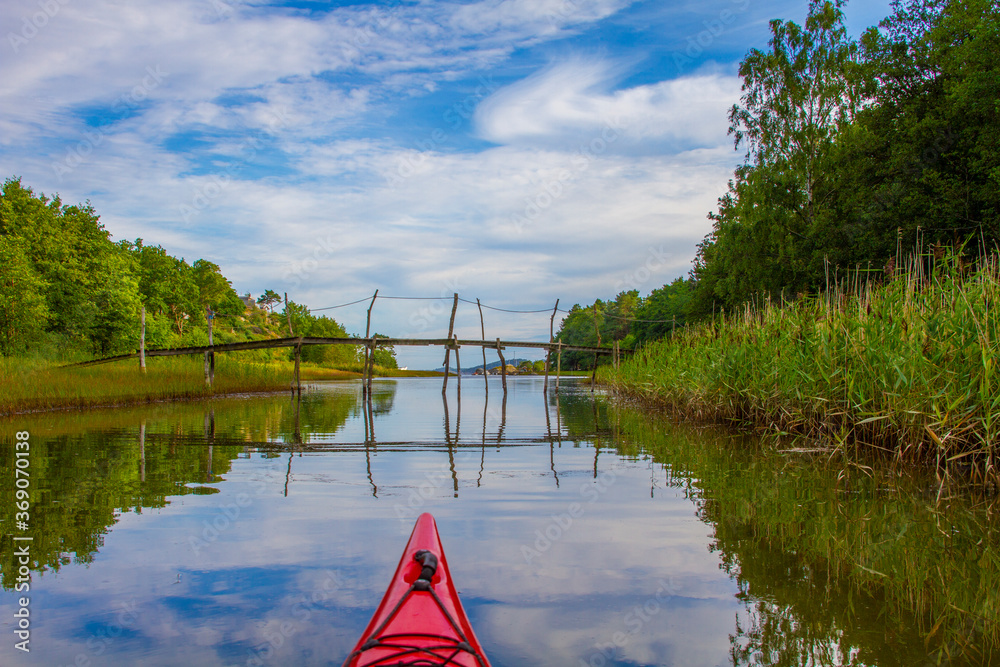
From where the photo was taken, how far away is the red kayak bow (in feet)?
7.36

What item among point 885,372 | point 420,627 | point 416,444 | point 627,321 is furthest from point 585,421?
point 627,321

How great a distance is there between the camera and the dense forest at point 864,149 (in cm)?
1984

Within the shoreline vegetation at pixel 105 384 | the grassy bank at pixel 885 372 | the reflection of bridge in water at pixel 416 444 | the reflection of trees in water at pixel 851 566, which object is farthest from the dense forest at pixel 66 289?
the reflection of trees in water at pixel 851 566

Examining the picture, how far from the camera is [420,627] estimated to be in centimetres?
240

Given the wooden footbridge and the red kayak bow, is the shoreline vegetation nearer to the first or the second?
the wooden footbridge

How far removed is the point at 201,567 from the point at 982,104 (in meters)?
24.3

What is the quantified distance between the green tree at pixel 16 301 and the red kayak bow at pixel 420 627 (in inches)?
912

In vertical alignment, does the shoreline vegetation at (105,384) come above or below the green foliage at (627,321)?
below

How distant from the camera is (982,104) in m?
19.2

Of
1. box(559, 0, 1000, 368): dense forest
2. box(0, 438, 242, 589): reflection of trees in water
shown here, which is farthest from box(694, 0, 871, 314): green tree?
box(0, 438, 242, 589): reflection of trees in water

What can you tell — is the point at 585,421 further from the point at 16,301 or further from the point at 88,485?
the point at 16,301

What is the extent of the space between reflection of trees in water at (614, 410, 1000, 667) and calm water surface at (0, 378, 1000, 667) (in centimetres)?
2

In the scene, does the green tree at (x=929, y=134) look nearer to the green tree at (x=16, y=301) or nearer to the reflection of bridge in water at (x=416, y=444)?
the reflection of bridge in water at (x=416, y=444)

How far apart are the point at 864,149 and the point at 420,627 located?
1013 inches
